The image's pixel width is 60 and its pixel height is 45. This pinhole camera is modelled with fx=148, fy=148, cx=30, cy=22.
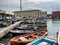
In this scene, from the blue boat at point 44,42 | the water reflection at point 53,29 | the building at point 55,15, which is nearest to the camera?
the blue boat at point 44,42

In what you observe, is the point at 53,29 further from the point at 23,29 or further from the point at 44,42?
the point at 44,42

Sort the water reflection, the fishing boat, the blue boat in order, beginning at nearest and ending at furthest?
the blue boat, the fishing boat, the water reflection

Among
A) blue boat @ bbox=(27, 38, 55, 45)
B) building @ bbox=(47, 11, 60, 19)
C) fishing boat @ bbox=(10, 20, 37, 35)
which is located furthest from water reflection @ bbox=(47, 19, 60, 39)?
building @ bbox=(47, 11, 60, 19)

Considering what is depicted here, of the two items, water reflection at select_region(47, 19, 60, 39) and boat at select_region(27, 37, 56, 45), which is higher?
boat at select_region(27, 37, 56, 45)

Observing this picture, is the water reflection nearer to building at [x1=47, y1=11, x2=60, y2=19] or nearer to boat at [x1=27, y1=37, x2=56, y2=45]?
boat at [x1=27, y1=37, x2=56, y2=45]

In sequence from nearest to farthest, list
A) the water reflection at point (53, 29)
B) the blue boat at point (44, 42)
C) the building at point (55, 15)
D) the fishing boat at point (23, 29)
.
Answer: the blue boat at point (44, 42) < the fishing boat at point (23, 29) < the water reflection at point (53, 29) < the building at point (55, 15)

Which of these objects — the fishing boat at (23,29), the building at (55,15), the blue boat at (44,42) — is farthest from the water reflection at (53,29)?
A: the building at (55,15)

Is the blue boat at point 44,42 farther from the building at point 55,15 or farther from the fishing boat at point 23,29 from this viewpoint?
the building at point 55,15

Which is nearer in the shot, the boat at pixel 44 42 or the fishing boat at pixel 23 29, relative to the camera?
the boat at pixel 44 42

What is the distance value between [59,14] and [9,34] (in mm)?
104266

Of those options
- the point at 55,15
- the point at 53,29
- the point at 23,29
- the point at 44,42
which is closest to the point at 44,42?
the point at 44,42

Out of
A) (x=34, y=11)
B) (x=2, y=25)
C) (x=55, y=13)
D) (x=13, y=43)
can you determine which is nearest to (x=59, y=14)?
(x=55, y=13)

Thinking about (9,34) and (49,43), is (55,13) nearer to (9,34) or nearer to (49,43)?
(9,34)

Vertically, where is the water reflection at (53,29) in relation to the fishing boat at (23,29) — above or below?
below
